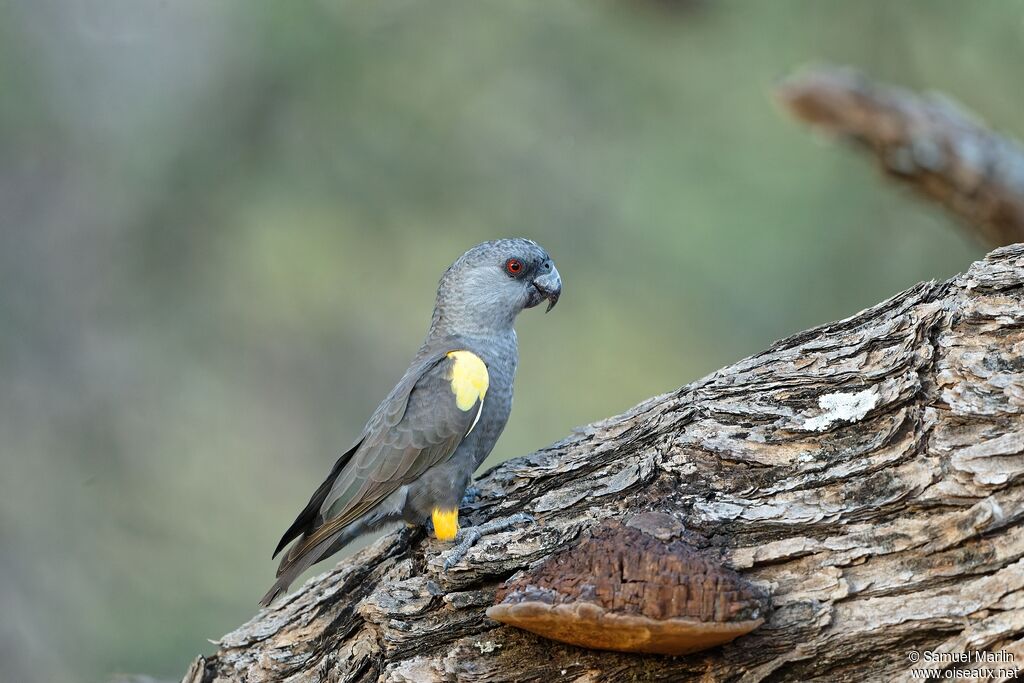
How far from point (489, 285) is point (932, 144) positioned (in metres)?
3.07

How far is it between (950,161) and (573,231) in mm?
3461

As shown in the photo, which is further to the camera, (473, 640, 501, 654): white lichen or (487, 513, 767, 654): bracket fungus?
(473, 640, 501, 654): white lichen

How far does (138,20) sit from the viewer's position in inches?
261

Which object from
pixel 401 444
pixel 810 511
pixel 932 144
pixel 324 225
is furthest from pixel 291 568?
pixel 932 144

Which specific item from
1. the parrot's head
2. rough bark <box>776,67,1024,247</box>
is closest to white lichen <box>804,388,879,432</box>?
the parrot's head

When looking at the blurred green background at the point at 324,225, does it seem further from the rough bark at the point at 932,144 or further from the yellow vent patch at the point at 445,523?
the yellow vent patch at the point at 445,523

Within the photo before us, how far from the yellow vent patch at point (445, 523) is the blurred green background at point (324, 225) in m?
3.36

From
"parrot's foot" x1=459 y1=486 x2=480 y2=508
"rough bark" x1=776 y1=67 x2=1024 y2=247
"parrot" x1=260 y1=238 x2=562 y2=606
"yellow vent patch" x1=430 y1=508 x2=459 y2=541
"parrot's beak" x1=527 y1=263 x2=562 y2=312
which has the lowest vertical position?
"yellow vent patch" x1=430 y1=508 x2=459 y2=541

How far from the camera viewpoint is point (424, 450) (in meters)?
3.60

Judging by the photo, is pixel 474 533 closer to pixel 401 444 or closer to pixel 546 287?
pixel 401 444

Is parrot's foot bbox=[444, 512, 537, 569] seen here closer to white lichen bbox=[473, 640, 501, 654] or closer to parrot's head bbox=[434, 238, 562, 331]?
white lichen bbox=[473, 640, 501, 654]

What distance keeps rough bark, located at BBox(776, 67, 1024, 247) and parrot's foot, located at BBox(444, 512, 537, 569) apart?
3.72 metres

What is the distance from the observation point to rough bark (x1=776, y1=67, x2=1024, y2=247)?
16.8ft

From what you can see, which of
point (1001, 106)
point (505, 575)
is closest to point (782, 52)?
point (1001, 106)
